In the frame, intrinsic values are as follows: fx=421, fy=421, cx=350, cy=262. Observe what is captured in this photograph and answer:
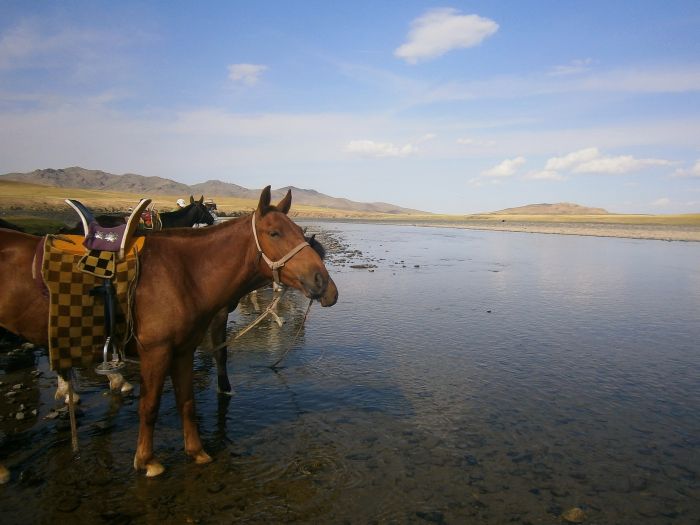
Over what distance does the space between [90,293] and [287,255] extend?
2047mm

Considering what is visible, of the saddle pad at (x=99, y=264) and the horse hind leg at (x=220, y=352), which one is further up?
the saddle pad at (x=99, y=264)

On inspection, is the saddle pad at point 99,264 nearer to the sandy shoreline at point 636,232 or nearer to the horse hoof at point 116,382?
the horse hoof at point 116,382

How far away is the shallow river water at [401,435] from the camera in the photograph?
4512 mm

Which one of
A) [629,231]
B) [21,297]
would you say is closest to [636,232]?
[629,231]

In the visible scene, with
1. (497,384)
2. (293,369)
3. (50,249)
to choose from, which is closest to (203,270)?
(50,249)

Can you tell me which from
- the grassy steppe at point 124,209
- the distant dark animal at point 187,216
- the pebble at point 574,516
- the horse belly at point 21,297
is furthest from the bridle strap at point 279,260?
the grassy steppe at point 124,209

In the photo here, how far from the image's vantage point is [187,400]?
5.09 metres

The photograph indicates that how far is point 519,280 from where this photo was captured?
861 inches

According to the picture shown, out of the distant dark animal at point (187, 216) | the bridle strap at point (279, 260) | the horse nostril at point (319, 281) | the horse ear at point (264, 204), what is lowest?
the horse nostril at point (319, 281)

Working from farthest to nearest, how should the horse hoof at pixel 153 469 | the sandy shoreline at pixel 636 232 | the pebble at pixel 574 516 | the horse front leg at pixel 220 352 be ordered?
the sandy shoreline at pixel 636 232, the horse front leg at pixel 220 352, the horse hoof at pixel 153 469, the pebble at pixel 574 516

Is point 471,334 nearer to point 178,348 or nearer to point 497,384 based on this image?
point 497,384

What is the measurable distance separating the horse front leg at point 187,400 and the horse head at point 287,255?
1.40 metres

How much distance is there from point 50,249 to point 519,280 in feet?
69.6

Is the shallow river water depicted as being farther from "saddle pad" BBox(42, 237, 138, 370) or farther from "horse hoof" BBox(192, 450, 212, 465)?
"saddle pad" BBox(42, 237, 138, 370)
